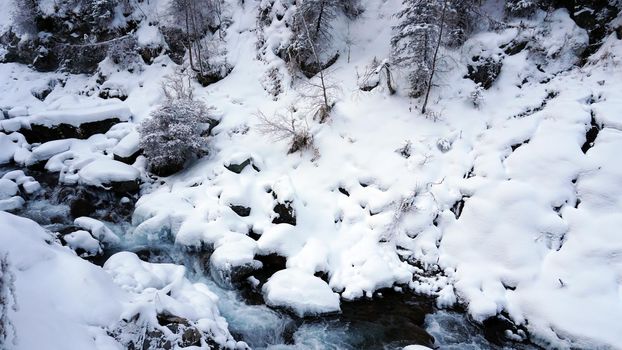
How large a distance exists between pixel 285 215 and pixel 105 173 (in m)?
5.95

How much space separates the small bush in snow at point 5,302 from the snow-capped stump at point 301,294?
15.5ft

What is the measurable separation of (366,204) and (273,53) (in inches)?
346

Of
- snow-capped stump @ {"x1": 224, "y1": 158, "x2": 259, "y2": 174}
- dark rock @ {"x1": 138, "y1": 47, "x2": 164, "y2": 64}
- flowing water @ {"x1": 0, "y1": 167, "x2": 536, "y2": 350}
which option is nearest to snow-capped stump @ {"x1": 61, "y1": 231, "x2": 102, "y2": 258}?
flowing water @ {"x1": 0, "y1": 167, "x2": 536, "y2": 350}

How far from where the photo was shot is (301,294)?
797 cm

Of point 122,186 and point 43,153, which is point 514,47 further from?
point 43,153

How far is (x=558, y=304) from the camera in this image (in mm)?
7305

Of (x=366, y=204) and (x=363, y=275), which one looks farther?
(x=366, y=204)

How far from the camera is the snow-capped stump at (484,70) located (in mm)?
12008

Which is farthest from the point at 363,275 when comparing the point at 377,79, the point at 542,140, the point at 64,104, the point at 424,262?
the point at 64,104

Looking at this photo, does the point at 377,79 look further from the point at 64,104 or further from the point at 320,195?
the point at 64,104

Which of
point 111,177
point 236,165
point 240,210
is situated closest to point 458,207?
point 240,210

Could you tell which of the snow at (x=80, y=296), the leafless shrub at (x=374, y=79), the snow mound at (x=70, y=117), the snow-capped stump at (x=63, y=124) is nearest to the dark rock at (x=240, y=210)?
the snow at (x=80, y=296)

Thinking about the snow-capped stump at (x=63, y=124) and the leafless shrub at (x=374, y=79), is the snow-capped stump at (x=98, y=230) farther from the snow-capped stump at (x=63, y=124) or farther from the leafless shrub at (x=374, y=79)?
the leafless shrub at (x=374, y=79)

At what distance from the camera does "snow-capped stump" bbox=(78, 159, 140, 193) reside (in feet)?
37.9
